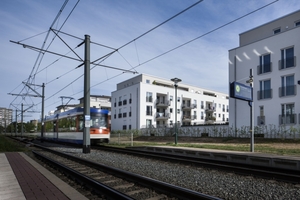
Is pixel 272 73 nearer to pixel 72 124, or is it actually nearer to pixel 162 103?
pixel 72 124

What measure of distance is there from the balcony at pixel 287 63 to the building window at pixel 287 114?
404 centimetres

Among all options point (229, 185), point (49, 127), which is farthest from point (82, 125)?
point (229, 185)

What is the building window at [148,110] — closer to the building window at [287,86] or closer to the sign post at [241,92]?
the building window at [287,86]

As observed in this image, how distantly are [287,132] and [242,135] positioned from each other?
4.37 metres

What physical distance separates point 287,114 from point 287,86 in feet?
9.63

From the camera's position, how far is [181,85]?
60469 millimetres

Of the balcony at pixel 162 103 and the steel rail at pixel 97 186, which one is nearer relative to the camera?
the steel rail at pixel 97 186

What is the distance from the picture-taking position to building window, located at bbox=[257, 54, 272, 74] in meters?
28.6

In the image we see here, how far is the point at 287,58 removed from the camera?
2681 cm

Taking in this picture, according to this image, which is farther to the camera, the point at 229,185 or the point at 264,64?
the point at 264,64

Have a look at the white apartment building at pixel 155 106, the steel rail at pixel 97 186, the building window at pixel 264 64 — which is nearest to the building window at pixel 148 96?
the white apartment building at pixel 155 106

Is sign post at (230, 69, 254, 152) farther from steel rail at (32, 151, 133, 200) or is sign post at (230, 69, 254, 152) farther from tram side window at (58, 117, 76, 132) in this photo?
tram side window at (58, 117, 76, 132)

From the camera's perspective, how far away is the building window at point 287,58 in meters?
26.4

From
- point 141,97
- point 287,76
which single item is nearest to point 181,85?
point 141,97
